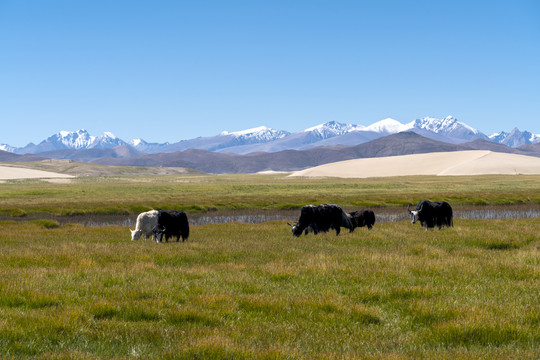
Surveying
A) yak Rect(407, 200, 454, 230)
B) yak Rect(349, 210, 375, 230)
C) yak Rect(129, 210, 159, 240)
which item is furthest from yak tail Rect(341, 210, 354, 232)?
yak Rect(129, 210, 159, 240)

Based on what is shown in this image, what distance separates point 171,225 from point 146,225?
124cm

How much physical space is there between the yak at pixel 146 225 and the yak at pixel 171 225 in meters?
0.32

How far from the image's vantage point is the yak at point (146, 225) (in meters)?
22.5

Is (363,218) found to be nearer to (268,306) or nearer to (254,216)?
(254,216)

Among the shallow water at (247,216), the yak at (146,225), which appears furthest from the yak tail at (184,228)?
the shallow water at (247,216)

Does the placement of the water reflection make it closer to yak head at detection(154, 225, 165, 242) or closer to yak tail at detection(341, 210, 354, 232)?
yak tail at detection(341, 210, 354, 232)

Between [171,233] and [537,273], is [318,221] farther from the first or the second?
[537,273]

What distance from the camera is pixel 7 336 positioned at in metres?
7.02

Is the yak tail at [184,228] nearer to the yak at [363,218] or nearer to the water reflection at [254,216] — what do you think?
the yak at [363,218]

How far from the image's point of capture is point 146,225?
22688mm

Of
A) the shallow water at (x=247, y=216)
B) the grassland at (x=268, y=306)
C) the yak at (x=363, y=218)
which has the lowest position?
the shallow water at (x=247, y=216)

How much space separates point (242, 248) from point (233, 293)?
295 inches

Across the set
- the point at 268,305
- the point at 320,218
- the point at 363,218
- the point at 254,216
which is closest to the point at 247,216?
the point at 254,216

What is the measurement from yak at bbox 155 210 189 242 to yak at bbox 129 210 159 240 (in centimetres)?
32
